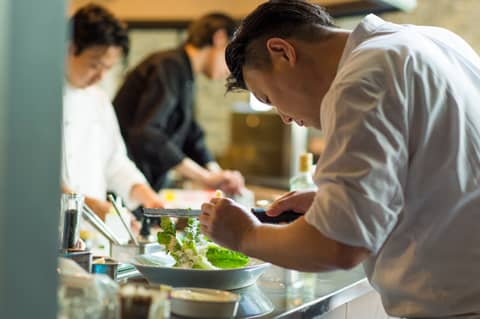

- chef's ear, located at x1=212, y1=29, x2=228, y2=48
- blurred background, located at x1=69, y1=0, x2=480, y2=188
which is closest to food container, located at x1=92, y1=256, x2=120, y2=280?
chef's ear, located at x1=212, y1=29, x2=228, y2=48

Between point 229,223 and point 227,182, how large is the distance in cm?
187

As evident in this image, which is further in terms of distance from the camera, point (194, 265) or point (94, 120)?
point (94, 120)

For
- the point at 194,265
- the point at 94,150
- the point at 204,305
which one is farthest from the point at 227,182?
the point at 204,305

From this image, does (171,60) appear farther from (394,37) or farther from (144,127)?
(394,37)

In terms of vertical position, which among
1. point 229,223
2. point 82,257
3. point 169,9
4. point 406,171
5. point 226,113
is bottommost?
point 226,113

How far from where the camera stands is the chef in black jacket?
Answer: 11.2 ft

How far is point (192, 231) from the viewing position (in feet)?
5.28

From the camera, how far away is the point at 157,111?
3436mm

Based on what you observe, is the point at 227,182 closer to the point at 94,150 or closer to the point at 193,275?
the point at 94,150

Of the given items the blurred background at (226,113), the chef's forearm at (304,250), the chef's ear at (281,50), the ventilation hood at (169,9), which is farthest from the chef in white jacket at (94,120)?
→ the ventilation hood at (169,9)

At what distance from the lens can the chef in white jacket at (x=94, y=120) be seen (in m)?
2.68

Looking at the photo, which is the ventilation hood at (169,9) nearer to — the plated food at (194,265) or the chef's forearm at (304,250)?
the plated food at (194,265)

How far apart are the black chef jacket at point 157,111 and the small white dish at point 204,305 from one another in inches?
84.6

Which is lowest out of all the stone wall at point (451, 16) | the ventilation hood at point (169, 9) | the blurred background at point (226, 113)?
the blurred background at point (226, 113)
